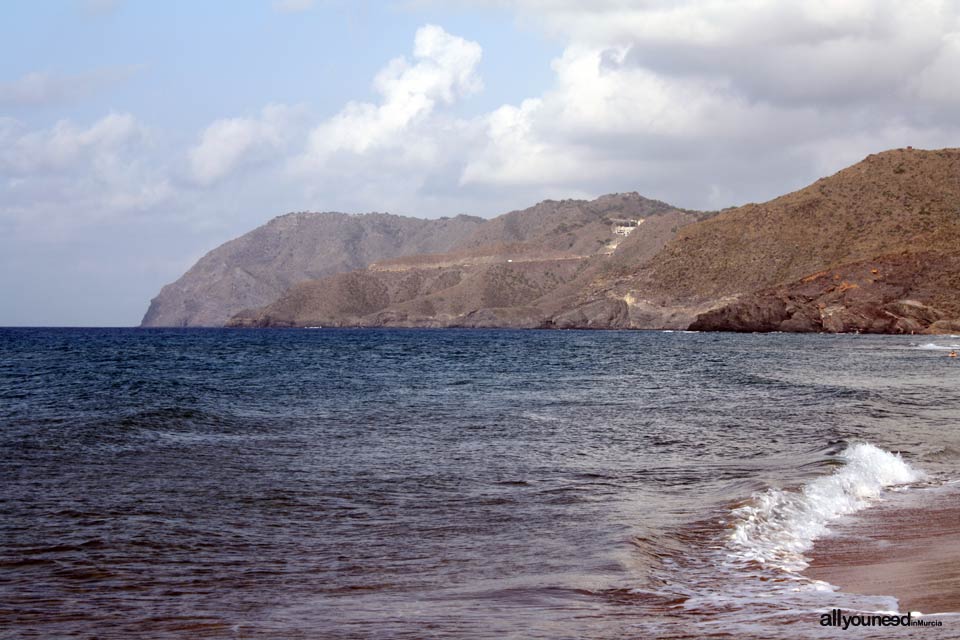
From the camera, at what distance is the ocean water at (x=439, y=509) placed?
732 centimetres

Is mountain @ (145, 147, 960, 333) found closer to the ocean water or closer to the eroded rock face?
the eroded rock face

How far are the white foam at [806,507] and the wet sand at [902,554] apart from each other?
263 mm

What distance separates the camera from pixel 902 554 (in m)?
9.04

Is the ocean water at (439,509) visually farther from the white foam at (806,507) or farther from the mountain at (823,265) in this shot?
the mountain at (823,265)

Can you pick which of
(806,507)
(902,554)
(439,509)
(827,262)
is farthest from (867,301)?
(902,554)

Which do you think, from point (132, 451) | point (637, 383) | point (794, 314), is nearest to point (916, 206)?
point (794, 314)

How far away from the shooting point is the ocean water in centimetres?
732

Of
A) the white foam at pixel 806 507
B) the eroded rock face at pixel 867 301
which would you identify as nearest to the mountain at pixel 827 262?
the eroded rock face at pixel 867 301

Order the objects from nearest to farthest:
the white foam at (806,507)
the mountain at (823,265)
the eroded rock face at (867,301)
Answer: the white foam at (806,507), the eroded rock face at (867,301), the mountain at (823,265)

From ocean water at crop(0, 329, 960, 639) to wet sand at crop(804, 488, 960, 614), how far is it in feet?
0.94

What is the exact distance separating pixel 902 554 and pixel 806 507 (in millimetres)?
2871

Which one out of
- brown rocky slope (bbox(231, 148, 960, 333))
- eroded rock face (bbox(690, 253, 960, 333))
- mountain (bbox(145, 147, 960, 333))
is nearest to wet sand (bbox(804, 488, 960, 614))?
mountain (bbox(145, 147, 960, 333))

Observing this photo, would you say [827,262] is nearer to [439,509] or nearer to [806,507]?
[806,507]

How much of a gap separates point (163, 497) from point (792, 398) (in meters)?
21.4
